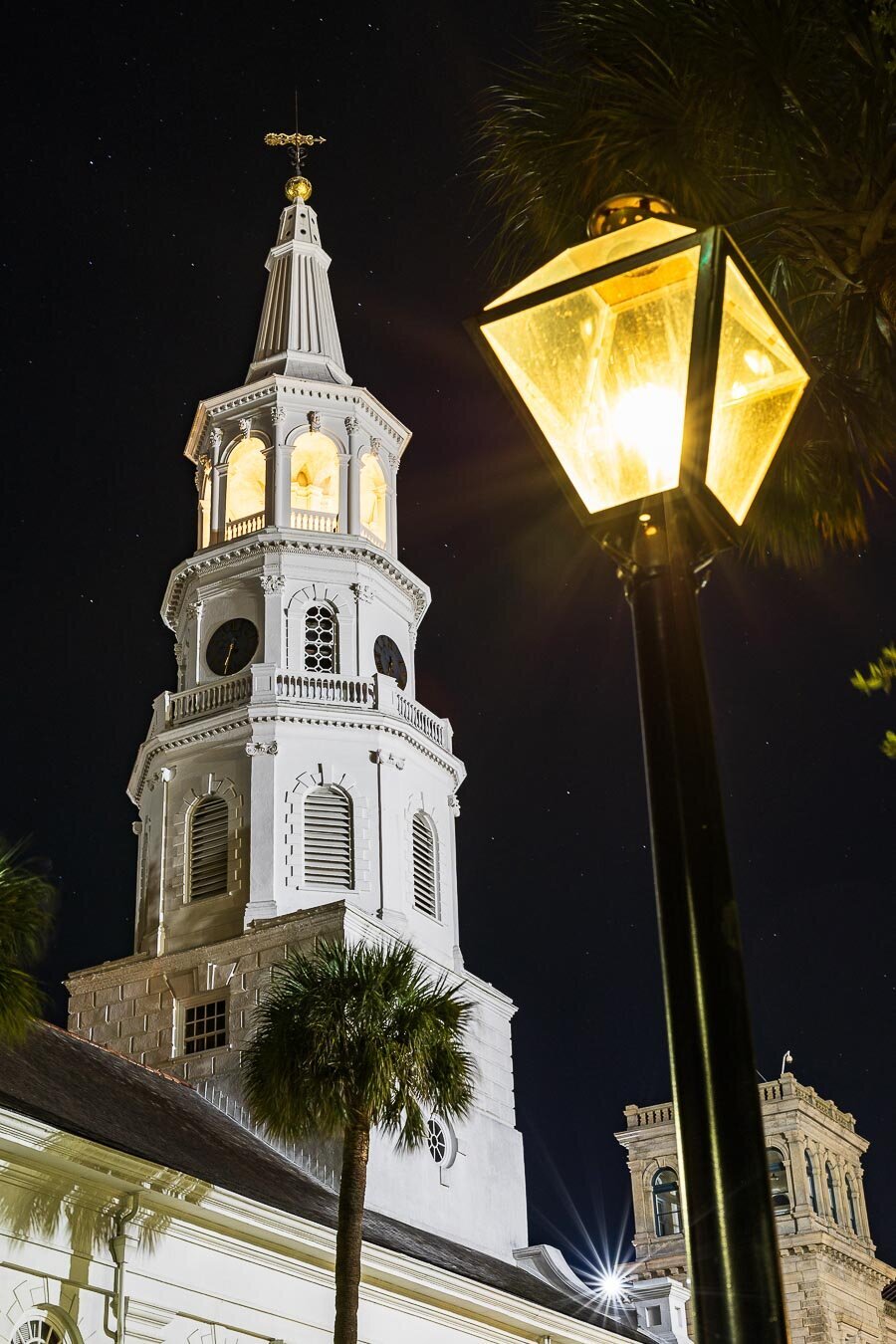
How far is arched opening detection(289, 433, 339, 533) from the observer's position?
4616 centimetres

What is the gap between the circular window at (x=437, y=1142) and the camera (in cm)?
3950

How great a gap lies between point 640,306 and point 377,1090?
22241 millimetres

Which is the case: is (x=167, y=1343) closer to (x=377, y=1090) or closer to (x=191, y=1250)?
(x=191, y=1250)

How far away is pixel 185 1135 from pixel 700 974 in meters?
30.5

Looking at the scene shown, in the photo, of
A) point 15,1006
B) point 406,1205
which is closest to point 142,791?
point 406,1205

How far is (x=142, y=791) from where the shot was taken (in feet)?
146

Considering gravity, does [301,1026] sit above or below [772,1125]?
below

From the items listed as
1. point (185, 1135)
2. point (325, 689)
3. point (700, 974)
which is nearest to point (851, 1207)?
point (325, 689)

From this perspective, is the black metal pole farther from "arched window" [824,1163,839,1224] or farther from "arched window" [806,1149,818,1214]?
"arched window" [824,1163,839,1224]

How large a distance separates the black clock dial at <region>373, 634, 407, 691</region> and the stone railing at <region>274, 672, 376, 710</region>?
143cm

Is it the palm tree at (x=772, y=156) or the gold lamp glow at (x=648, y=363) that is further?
the palm tree at (x=772, y=156)

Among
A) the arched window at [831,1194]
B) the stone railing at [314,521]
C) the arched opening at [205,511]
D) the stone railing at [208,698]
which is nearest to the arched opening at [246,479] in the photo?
the arched opening at [205,511]

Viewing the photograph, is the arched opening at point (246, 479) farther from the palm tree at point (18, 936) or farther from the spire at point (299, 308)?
the palm tree at point (18, 936)

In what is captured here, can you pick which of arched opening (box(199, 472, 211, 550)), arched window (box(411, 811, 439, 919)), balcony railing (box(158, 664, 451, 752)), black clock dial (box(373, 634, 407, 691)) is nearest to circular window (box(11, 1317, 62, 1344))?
arched window (box(411, 811, 439, 919))
